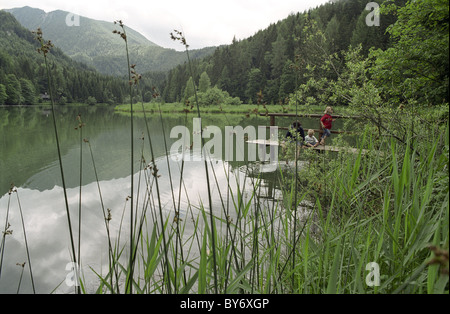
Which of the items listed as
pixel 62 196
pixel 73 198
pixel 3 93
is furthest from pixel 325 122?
pixel 3 93

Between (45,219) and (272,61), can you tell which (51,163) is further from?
(272,61)

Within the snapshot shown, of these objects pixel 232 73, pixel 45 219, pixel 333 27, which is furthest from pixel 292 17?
pixel 45 219

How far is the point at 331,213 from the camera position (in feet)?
7.06

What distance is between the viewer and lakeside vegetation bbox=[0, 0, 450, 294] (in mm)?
1041

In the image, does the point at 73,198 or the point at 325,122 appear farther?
the point at 325,122

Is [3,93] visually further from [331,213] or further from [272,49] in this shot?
[331,213]

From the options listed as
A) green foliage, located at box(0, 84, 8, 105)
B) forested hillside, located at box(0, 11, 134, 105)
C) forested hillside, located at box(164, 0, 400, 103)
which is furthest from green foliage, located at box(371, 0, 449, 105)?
green foliage, located at box(0, 84, 8, 105)

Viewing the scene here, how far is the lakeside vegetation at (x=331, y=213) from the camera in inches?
41.0

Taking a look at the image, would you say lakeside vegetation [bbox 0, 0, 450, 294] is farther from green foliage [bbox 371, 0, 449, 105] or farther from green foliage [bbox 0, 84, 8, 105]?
green foliage [bbox 0, 84, 8, 105]

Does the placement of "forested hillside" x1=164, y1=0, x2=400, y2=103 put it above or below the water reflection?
above

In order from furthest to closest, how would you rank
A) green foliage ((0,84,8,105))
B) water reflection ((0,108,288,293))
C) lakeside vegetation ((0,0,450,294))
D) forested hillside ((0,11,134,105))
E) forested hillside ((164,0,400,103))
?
forested hillside ((0,11,134,105))
green foliage ((0,84,8,105))
forested hillside ((164,0,400,103))
water reflection ((0,108,288,293))
lakeside vegetation ((0,0,450,294))

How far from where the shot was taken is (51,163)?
9.13 meters
